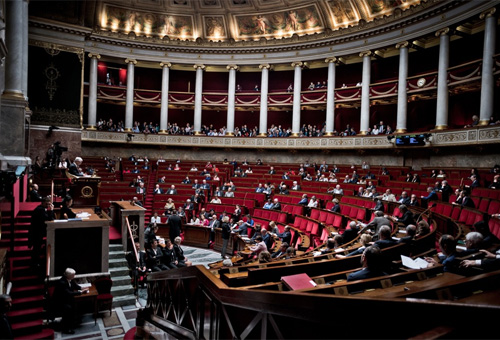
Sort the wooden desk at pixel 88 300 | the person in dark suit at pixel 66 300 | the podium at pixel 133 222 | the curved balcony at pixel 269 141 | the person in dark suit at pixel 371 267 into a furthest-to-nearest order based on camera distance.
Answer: the curved balcony at pixel 269 141 < the podium at pixel 133 222 < the wooden desk at pixel 88 300 < the person in dark suit at pixel 66 300 < the person in dark suit at pixel 371 267

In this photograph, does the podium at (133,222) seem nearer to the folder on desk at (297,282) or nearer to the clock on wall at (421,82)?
the folder on desk at (297,282)

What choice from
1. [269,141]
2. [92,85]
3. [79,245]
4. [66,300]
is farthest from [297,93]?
[66,300]

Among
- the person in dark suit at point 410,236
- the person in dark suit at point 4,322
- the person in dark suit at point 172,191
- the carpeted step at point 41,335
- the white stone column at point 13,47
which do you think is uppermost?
the white stone column at point 13,47

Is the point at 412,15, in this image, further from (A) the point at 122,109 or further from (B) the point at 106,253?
(A) the point at 122,109

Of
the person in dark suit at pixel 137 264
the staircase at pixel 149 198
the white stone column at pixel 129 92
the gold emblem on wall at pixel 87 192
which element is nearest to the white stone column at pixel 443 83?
the staircase at pixel 149 198

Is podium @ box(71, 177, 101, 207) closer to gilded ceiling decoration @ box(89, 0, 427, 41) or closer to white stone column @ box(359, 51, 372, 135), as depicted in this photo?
white stone column @ box(359, 51, 372, 135)

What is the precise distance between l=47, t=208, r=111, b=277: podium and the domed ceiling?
60.0 ft

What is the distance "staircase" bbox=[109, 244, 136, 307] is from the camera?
327 inches

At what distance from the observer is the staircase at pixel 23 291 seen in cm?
604

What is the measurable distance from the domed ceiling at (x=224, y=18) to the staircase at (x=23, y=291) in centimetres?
1801

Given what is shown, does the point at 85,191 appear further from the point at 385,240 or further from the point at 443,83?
the point at 443,83

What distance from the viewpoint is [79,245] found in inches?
305

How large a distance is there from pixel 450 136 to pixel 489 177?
4654mm

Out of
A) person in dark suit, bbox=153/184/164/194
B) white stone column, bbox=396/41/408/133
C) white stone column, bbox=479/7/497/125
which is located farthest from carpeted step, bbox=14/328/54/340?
white stone column, bbox=396/41/408/133
